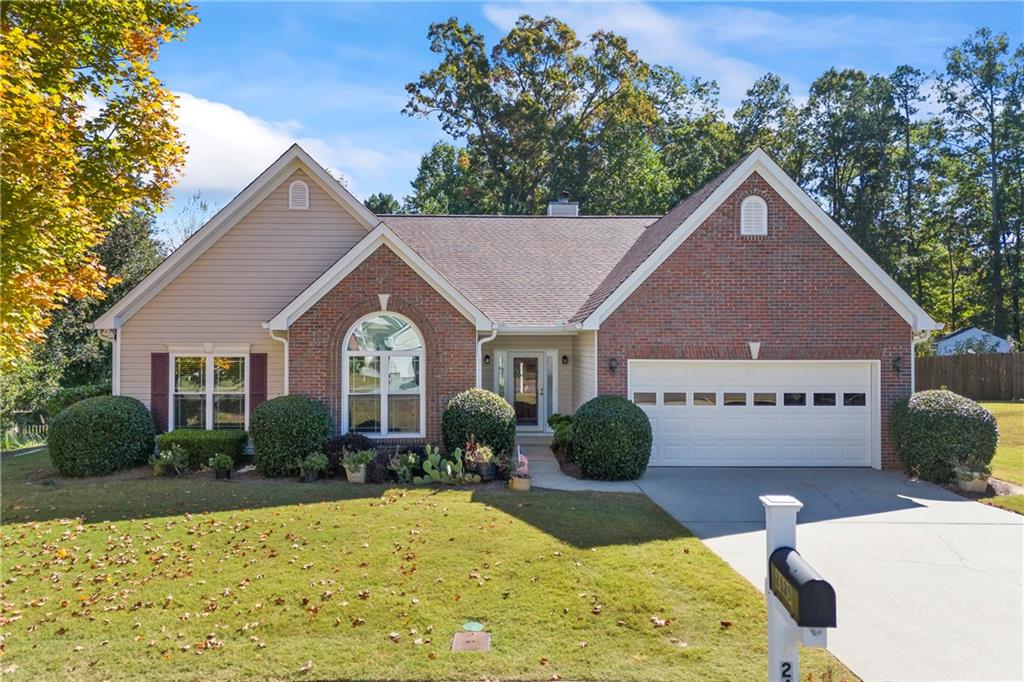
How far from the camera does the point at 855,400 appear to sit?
13508 mm

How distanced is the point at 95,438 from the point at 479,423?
7.17 m

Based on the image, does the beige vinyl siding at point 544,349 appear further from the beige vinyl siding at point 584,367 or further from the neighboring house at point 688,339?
the neighboring house at point 688,339

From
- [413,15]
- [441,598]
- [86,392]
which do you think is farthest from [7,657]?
[86,392]

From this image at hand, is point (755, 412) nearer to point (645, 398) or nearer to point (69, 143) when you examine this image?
point (645, 398)

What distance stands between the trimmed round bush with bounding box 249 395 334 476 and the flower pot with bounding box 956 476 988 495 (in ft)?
36.8

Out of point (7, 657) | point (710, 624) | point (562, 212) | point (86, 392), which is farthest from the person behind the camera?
point (562, 212)

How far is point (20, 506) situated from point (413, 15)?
10006 mm

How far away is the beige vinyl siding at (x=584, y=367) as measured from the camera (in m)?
13.8

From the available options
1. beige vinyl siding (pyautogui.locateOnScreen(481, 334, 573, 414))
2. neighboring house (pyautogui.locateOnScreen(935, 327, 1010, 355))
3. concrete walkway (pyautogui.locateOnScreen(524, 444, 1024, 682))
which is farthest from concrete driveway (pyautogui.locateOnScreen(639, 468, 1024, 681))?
neighboring house (pyautogui.locateOnScreen(935, 327, 1010, 355))

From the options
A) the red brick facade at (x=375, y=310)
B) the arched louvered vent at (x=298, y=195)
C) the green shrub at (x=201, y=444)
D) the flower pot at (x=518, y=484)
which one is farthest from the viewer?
the arched louvered vent at (x=298, y=195)

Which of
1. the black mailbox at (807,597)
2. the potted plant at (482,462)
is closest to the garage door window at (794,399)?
the potted plant at (482,462)

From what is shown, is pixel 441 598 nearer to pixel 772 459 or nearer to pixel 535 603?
pixel 535 603

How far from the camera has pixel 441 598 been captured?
6.36 m

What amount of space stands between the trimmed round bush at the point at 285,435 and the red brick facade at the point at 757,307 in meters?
5.56
